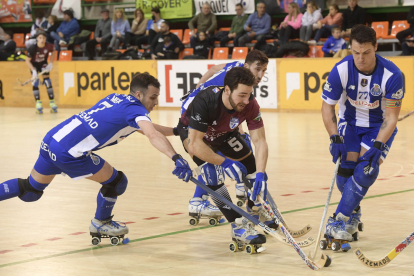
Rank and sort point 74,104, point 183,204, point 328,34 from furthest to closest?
point 74,104
point 328,34
point 183,204

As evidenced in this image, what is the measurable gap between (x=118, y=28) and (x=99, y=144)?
55.2ft

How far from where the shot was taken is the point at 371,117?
5699 mm

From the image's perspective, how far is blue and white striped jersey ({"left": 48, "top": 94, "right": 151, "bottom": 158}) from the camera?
5422 mm

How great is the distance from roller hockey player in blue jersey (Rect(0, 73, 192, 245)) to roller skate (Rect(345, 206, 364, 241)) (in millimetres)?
1775

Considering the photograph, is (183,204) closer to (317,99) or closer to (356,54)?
(356,54)

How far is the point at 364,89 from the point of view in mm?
5594

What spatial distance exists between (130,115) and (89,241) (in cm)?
130

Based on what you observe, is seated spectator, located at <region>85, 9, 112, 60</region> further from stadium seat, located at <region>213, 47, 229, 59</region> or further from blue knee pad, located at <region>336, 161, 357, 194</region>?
blue knee pad, located at <region>336, 161, 357, 194</region>

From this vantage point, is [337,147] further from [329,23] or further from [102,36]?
[102,36]

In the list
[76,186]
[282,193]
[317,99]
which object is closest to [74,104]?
[317,99]

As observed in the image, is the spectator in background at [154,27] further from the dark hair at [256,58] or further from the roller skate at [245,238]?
the roller skate at [245,238]

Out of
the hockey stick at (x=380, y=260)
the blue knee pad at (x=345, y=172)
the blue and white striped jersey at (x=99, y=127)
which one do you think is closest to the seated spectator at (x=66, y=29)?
the blue and white striped jersey at (x=99, y=127)

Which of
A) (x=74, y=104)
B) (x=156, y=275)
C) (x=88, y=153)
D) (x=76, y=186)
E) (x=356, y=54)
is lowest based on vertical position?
(x=74, y=104)

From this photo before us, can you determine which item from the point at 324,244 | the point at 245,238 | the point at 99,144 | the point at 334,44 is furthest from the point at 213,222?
the point at 334,44
